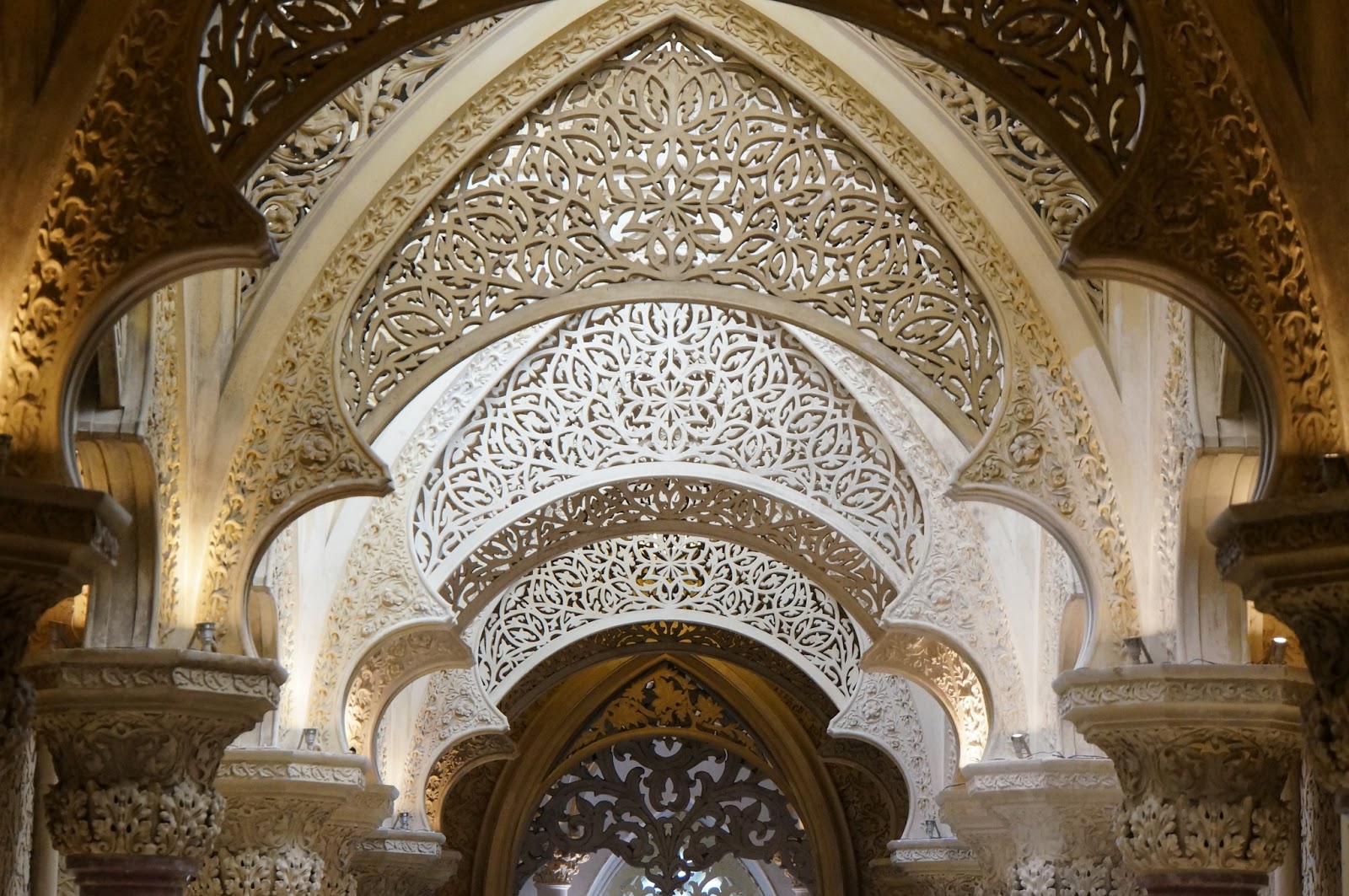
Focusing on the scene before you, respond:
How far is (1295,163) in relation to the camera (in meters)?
4.71

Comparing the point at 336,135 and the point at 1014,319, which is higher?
the point at 336,135

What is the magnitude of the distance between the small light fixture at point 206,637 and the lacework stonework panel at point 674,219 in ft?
3.23

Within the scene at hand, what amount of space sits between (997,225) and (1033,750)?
3.93 metres

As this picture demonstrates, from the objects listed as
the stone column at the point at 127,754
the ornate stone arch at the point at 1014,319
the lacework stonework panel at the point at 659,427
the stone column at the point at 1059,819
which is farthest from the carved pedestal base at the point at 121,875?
the stone column at the point at 1059,819

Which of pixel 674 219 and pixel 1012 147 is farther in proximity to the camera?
pixel 674 219

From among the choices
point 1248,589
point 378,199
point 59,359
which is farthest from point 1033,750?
point 59,359

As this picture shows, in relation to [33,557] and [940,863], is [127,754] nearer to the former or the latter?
[33,557]

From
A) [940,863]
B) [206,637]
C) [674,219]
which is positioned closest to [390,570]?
[206,637]

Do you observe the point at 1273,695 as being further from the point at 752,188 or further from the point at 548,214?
the point at 548,214

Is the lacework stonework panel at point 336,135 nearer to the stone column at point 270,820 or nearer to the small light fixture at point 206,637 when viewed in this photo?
the small light fixture at point 206,637

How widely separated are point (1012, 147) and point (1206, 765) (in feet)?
7.91

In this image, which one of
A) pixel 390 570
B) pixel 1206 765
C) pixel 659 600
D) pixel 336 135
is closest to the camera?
pixel 1206 765

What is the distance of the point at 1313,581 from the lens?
15.0 ft

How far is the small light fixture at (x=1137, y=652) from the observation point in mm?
7352
